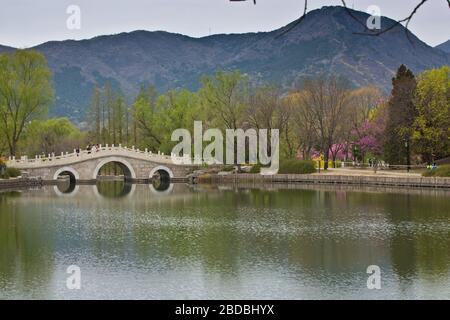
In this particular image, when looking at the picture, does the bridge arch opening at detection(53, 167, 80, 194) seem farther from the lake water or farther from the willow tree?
the lake water

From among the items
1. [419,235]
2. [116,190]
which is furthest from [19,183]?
[419,235]

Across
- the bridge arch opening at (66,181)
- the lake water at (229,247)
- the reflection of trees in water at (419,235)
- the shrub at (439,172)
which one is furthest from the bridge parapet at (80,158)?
the reflection of trees in water at (419,235)

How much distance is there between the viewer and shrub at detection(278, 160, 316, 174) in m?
57.5

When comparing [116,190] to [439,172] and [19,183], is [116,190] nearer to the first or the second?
[19,183]

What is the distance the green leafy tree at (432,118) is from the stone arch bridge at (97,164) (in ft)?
69.5

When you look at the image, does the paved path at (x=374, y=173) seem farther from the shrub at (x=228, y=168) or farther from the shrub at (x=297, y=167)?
the shrub at (x=228, y=168)

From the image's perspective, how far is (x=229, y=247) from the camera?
24969 mm

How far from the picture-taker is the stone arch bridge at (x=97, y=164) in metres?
57.6

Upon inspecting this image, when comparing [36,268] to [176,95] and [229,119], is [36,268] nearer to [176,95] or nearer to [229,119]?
[229,119]

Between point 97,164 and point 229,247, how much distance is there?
36.4m

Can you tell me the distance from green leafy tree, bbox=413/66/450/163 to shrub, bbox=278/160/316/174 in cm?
904

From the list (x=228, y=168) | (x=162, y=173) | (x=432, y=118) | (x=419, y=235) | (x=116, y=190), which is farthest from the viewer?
(x=162, y=173)

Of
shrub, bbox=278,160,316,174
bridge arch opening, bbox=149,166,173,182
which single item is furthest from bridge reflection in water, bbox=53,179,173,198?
shrub, bbox=278,160,316,174
